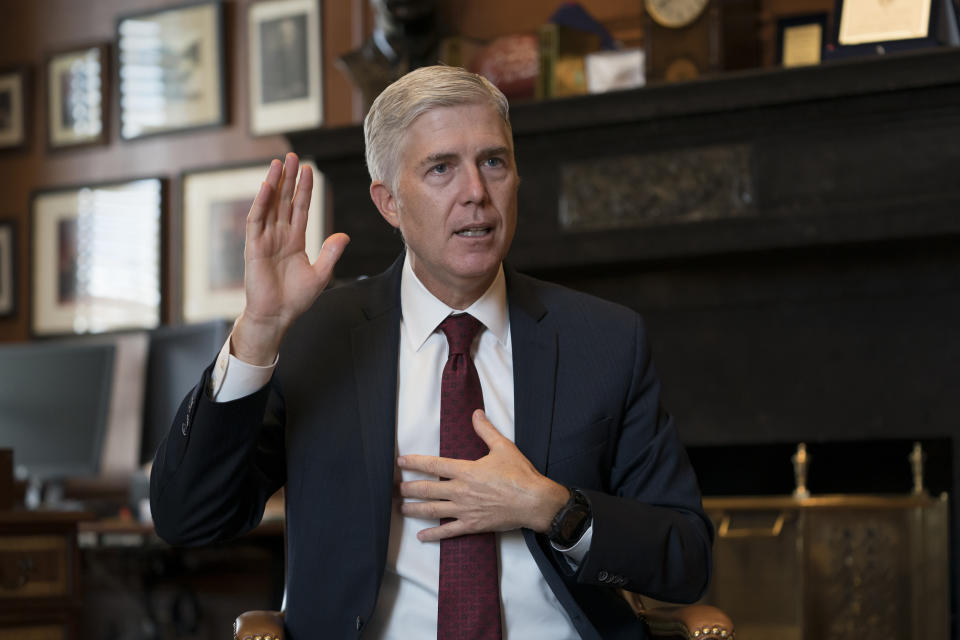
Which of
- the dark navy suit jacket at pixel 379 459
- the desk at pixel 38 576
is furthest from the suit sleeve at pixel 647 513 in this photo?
the desk at pixel 38 576

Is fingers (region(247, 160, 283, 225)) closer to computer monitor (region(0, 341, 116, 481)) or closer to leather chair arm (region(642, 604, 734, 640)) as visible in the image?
leather chair arm (region(642, 604, 734, 640))

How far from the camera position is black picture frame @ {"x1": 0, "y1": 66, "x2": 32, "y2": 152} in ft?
17.4

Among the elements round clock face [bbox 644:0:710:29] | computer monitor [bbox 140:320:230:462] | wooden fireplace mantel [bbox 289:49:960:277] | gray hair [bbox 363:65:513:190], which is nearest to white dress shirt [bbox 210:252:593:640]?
gray hair [bbox 363:65:513:190]

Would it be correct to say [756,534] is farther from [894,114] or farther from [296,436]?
[296,436]

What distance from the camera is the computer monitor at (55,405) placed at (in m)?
4.71

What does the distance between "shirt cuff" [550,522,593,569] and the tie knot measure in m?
0.37

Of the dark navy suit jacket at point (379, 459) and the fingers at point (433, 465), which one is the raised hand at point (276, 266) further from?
the fingers at point (433, 465)

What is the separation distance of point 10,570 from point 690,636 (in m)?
1.66

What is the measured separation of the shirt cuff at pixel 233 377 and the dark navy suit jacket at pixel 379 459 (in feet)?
0.05

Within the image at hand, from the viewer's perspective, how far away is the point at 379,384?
6.30 feet

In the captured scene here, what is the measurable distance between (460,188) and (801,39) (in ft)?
7.14

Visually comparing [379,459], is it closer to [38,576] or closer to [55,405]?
[38,576]

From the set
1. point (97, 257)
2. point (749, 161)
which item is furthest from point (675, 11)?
point (97, 257)

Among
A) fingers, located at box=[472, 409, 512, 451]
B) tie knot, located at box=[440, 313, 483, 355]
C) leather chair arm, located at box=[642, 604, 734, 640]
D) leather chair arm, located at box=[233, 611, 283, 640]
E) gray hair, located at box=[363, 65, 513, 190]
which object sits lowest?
leather chair arm, located at box=[642, 604, 734, 640]
